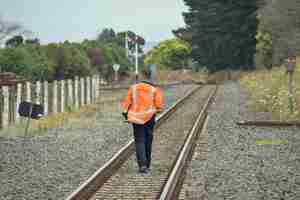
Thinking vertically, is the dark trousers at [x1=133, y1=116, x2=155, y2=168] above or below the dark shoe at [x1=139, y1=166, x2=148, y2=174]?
above

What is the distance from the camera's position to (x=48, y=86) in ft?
84.7

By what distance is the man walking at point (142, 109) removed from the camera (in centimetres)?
1092

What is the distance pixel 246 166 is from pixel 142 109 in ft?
6.84

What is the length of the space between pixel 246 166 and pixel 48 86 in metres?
15.4

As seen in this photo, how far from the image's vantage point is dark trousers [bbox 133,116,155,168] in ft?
36.0

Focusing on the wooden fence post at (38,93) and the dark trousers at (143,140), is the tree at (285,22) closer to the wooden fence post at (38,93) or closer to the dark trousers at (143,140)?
the wooden fence post at (38,93)

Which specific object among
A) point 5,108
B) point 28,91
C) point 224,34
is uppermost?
point 224,34

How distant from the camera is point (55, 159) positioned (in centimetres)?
1292

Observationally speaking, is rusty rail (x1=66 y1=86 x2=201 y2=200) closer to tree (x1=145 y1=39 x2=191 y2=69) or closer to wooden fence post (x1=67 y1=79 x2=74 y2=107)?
wooden fence post (x1=67 y1=79 x2=74 y2=107)

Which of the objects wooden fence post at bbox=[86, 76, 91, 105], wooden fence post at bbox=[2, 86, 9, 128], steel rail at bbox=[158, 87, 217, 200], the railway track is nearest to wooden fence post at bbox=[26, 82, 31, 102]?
wooden fence post at bbox=[2, 86, 9, 128]

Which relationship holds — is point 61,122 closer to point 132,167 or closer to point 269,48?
point 132,167

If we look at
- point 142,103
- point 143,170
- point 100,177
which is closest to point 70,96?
point 142,103

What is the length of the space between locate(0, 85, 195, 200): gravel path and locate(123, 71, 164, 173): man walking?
91cm

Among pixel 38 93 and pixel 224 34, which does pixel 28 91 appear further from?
pixel 224 34
